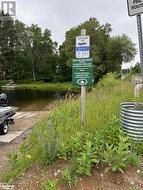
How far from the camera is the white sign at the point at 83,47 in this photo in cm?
600

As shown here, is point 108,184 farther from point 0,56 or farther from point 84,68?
point 0,56

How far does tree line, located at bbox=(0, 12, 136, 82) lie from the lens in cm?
6200

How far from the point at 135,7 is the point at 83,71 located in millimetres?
1327

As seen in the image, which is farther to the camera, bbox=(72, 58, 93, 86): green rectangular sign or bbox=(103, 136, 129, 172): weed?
bbox=(72, 58, 93, 86): green rectangular sign

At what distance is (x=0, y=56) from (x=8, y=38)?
3921 mm

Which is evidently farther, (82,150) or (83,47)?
(83,47)

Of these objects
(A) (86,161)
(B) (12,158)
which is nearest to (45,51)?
(B) (12,158)

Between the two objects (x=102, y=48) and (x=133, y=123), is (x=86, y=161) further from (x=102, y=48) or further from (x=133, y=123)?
(x=102, y=48)

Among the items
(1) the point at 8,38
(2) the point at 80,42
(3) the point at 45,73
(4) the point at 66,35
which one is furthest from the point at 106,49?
(2) the point at 80,42

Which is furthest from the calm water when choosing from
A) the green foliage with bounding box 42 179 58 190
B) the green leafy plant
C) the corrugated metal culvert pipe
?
the green foliage with bounding box 42 179 58 190

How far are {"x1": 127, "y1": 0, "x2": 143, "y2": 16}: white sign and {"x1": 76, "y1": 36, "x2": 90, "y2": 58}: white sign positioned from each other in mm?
897

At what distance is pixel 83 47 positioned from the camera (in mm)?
6039

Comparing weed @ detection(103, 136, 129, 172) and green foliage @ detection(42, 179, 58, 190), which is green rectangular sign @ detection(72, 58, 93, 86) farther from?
green foliage @ detection(42, 179, 58, 190)

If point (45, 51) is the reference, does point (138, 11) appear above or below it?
below
